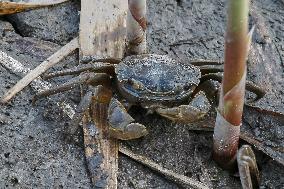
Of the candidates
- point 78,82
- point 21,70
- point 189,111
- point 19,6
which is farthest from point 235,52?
point 19,6

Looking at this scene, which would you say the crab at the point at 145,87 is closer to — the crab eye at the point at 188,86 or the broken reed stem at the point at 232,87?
the crab eye at the point at 188,86

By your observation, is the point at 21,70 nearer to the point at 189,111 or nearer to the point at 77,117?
the point at 77,117

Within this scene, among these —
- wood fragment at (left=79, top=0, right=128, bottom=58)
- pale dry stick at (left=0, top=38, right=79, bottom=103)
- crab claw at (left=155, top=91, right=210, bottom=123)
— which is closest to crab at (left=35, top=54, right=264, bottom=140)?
crab claw at (left=155, top=91, right=210, bottom=123)

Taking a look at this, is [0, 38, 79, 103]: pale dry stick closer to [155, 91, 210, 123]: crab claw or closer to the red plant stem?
[155, 91, 210, 123]: crab claw

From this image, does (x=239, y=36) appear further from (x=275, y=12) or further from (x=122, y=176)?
(x=275, y=12)

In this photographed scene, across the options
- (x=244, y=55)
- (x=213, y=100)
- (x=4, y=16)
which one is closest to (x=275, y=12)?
(x=213, y=100)

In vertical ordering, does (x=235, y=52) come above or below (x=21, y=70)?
above
